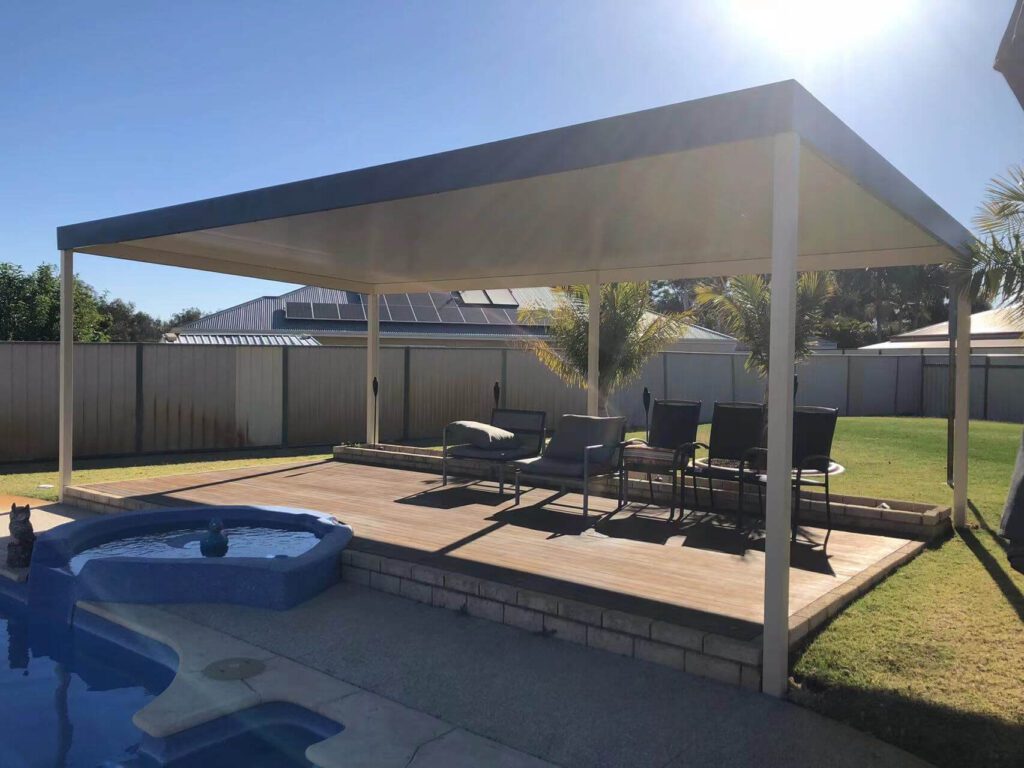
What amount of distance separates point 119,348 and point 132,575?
7658 mm

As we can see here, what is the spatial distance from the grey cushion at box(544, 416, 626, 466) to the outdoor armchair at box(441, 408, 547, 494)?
383mm

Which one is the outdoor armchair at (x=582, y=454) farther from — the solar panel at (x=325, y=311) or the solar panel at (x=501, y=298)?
the solar panel at (x=501, y=298)

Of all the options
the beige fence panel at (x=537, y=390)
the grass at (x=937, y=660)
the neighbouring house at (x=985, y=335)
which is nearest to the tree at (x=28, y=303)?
the beige fence panel at (x=537, y=390)

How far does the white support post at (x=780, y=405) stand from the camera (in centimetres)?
352

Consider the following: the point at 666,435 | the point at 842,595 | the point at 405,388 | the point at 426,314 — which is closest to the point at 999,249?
the point at 666,435

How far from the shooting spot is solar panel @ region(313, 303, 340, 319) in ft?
69.5

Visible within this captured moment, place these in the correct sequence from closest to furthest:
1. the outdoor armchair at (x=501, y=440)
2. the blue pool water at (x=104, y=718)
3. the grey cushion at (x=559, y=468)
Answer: the blue pool water at (x=104, y=718) → the grey cushion at (x=559, y=468) → the outdoor armchair at (x=501, y=440)

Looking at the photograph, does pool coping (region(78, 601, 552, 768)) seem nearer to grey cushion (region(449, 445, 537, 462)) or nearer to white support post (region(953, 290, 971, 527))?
grey cushion (region(449, 445, 537, 462))

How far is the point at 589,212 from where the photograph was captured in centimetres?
588

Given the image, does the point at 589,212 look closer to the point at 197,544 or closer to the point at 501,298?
the point at 197,544

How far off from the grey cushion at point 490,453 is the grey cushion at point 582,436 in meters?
0.27

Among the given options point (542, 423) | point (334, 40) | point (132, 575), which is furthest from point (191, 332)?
point (132, 575)

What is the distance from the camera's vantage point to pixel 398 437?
1457 centimetres

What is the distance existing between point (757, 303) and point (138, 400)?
960 cm
